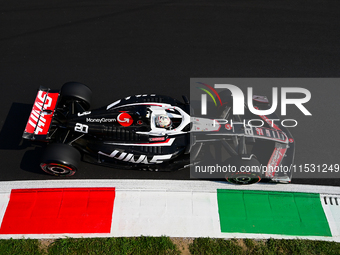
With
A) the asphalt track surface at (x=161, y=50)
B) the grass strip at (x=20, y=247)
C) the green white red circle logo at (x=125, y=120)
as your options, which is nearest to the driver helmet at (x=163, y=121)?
the green white red circle logo at (x=125, y=120)

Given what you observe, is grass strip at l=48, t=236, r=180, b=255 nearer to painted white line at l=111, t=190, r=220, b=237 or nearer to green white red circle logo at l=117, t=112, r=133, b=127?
painted white line at l=111, t=190, r=220, b=237

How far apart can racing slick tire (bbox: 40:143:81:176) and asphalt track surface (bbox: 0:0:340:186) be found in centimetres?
77

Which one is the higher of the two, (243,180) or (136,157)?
(136,157)

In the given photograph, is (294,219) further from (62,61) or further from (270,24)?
(62,61)

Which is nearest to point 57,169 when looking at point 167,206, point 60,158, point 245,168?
point 60,158

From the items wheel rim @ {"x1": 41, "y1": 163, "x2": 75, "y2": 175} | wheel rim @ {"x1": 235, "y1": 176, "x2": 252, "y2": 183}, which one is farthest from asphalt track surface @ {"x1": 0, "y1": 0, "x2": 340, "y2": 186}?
wheel rim @ {"x1": 235, "y1": 176, "x2": 252, "y2": 183}

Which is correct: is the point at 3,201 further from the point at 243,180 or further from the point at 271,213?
the point at 271,213

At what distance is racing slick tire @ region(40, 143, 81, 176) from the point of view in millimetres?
5660

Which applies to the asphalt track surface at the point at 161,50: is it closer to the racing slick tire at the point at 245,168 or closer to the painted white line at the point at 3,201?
the painted white line at the point at 3,201

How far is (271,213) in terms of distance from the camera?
615cm

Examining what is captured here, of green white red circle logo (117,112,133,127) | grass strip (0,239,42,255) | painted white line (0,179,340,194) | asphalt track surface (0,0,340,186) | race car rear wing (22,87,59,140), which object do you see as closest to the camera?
grass strip (0,239,42,255)

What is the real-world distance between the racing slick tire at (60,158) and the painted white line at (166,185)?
489mm

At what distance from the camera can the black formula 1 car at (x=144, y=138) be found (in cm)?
587

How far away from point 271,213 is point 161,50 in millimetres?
5749
